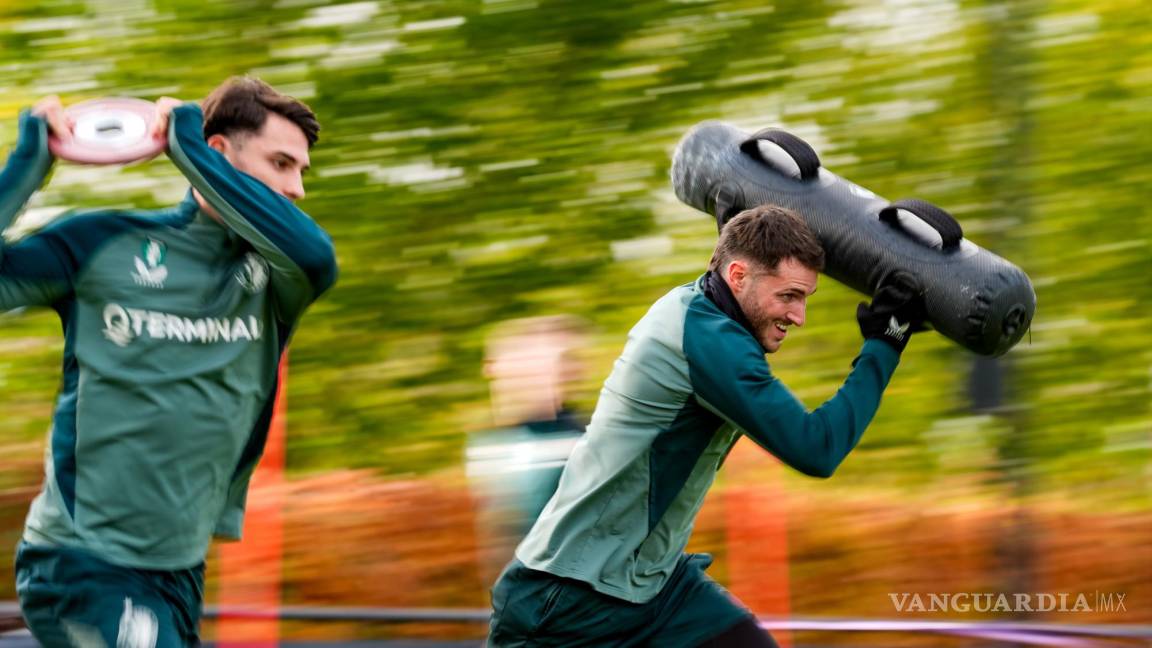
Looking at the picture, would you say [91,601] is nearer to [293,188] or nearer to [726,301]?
[293,188]

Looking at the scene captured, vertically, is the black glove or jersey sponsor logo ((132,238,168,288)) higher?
jersey sponsor logo ((132,238,168,288))

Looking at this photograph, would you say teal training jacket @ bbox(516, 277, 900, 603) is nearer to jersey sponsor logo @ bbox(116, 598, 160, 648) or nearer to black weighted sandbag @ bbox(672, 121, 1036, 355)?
black weighted sandbag @ bbox(672, 121, 1036, 355)

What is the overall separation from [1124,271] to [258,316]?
14.4ft

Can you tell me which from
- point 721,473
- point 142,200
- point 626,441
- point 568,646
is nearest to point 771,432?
point 626,441

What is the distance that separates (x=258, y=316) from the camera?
3.05 m

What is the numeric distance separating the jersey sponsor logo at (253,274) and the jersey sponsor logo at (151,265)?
15 centimetres

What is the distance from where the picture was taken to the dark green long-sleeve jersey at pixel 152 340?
2875 mm

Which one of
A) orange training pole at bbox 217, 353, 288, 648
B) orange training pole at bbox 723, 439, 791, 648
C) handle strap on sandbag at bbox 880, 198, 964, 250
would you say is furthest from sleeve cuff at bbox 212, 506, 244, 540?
orange training pole at bbox 723, 439, 791, 648

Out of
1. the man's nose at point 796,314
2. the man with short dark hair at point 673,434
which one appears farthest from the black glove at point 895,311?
the man's nose at point 796,314

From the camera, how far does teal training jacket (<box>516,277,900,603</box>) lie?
296 centimetres

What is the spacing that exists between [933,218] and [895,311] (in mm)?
278

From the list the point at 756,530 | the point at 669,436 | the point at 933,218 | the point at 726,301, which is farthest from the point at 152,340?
the point at 756,530

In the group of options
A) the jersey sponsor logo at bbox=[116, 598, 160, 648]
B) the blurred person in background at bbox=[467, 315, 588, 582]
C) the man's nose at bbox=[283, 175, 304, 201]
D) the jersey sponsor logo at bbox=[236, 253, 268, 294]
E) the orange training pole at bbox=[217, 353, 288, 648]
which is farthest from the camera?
the orange training pole at bbox=[217, 353, 288, 648]

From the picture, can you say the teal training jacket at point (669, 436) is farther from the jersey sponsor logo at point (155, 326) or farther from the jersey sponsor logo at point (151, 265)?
the jersey sponsor logo at point (151, 265)
